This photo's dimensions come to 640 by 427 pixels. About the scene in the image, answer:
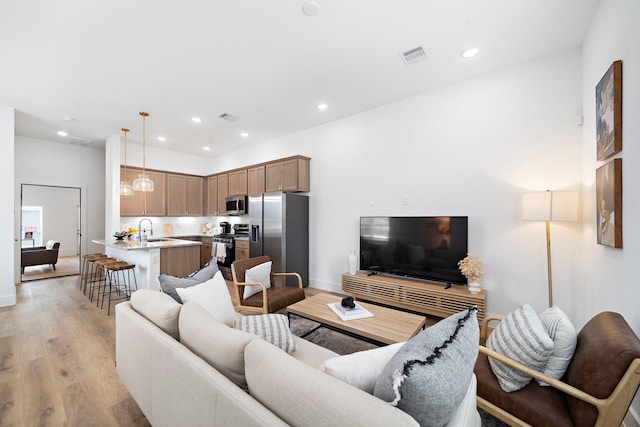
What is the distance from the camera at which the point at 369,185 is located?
4.28m

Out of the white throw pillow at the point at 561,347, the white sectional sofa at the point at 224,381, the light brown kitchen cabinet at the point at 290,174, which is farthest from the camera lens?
the light brown kitchen cabinet at the point at 290,174

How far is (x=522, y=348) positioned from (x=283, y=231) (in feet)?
11.9

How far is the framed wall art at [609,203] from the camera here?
179cm

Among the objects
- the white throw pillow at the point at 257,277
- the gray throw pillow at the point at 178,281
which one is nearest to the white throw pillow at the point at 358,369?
the gray throw pillow at the point at 178,281

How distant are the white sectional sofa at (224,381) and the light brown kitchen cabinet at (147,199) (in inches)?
198

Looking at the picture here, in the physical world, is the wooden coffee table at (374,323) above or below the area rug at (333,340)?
above

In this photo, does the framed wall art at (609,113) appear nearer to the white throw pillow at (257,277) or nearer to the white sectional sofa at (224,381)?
the white sectional sofa at (224,381)

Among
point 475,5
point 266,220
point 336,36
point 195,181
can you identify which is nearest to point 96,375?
point 266,220

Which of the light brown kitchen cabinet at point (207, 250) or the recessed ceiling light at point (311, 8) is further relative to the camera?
the light brown kitchen cabinet at point (207, 250)

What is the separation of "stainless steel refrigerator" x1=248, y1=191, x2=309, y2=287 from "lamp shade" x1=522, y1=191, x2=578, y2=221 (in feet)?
10.9

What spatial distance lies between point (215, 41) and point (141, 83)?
1491mm

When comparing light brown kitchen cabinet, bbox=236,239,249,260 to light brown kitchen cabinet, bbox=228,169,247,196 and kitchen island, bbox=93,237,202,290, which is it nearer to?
kitchen island, bbox=93,237,202,290

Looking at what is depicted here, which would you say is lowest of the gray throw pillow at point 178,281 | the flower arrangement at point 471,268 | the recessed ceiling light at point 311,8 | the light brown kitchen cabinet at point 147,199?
the flower arrangement at point 471,268

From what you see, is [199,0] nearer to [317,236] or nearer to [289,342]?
[289,342]
